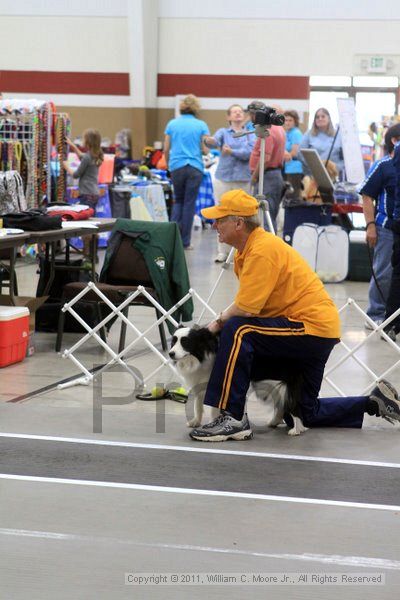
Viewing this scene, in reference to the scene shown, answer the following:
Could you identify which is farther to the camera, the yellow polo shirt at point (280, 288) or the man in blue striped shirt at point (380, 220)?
the man in blue striped shirt at point (380, 220)

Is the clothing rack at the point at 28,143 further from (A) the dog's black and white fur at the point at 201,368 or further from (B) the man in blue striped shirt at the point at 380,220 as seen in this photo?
(A) the dog's black and white fur at the point at 201,368

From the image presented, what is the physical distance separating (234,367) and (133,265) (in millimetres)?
2241

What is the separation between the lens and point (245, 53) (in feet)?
63.6

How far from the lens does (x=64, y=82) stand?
2011 cm

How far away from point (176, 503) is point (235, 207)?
1.40 m

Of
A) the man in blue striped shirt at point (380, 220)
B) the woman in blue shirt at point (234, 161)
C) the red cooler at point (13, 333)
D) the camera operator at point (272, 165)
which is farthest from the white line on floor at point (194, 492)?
the woman in blue shirt at point (234, 161)

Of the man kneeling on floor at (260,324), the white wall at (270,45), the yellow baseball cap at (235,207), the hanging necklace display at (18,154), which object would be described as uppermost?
the white wall at (270,45)

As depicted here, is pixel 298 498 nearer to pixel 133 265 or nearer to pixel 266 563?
pixel 266 563

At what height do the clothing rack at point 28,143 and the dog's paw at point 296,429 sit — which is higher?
the clothing rack at point 28,143

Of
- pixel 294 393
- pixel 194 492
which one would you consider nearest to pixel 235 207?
pixel 294 393

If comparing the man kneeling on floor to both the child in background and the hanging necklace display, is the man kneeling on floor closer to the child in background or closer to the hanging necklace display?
the hanging necklace display

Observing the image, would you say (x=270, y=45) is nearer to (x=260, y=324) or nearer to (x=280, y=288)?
(x=280, y=288)

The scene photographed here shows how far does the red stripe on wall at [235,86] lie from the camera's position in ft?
63.4

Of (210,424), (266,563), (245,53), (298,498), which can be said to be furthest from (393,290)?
(245,53)
